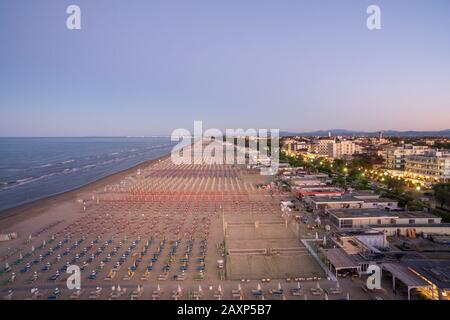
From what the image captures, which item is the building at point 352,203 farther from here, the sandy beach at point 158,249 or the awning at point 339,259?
the awning at point 339,259

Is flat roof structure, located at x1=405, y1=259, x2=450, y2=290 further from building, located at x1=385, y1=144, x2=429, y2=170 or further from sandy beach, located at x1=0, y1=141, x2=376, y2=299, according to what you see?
building, located at x1=385, y1=144, x2=429, y2=170

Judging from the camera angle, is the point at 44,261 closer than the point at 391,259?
No

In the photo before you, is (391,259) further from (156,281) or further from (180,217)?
(180,217)

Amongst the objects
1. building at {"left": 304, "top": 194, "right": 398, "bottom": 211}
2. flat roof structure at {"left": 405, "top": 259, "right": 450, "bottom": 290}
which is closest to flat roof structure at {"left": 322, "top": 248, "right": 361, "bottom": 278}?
flat roof structure at {"left": 405, "top": 259, "right": 450, "bottom": 290}

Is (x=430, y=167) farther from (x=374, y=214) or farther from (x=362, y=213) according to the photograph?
(x=362, y=213)

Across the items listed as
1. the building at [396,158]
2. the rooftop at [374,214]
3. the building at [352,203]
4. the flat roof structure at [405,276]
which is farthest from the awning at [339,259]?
the building at [396,158]

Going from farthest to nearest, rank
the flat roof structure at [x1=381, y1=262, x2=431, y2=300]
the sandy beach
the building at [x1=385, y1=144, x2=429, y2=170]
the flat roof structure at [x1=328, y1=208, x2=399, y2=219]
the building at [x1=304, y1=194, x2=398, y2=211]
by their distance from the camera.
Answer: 1. the building at [x1=385, y1=144, x2=429, y2=170]
2. the building at [x1=304, y1=194, x2=398, y2=211]
3. the flat roof structure at [x1=328, y1=208, x2=399, y2=219]
4. the sandy beach
5. the flat roof structure at [x1=381, y1=262, x2=431, y2=300]

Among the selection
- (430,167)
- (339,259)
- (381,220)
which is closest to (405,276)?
(339,259)
